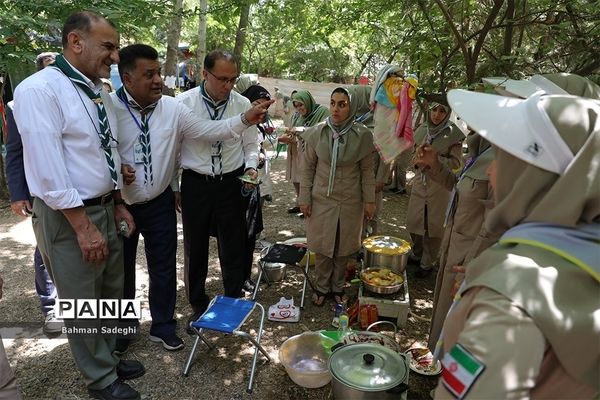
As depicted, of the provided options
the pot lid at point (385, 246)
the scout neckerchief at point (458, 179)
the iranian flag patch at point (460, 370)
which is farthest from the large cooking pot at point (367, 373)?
the pot lid at point (385, 246)

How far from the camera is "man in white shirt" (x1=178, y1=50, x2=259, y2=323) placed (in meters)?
3.41

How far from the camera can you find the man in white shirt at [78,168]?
7.25ft

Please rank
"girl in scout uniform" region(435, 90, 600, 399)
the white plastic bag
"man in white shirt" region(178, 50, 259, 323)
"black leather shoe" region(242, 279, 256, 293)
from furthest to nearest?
"black leather shoe" region(242, 279, 256, 293) → the white plastic bag → "man in white shirt" region(178, 50, 259, 323) → "girl in scout uniform" region(435, 90, 600, 399)

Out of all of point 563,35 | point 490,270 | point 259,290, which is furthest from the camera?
Answer: point 259,290

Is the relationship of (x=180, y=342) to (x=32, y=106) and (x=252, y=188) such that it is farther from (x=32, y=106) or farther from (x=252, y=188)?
(x=32, y=106)

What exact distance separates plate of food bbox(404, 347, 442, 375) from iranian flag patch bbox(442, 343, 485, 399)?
218 centimetres

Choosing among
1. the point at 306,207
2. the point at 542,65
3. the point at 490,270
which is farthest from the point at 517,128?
the point at 542,65

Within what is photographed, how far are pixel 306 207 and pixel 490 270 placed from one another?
120 inches

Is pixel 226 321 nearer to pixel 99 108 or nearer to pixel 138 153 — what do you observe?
pixel 138 153

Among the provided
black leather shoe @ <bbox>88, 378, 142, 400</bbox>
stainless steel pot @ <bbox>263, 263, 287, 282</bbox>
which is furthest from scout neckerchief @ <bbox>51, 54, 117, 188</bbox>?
stainless steel pot @ <bbox>263, 263, 287, 282</bbox>

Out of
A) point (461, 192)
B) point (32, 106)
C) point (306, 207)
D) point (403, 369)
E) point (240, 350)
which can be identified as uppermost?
point (32, 106)

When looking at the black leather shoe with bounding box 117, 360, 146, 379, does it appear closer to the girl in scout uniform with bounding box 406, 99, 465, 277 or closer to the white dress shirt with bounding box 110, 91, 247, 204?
the white dress shirt with bounding box 110, 91, 247, 204

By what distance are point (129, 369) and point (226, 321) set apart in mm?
866

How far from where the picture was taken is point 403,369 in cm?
249
